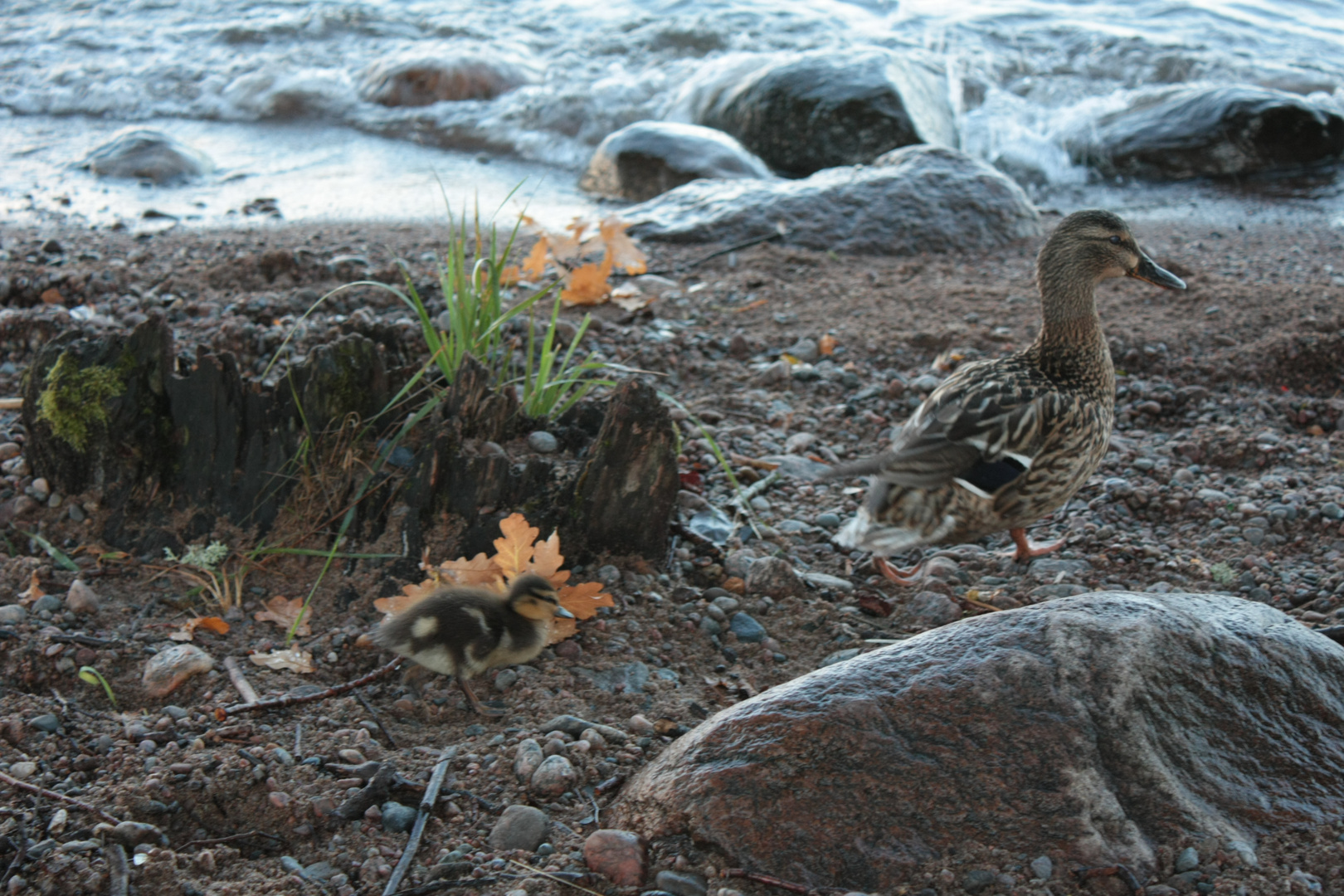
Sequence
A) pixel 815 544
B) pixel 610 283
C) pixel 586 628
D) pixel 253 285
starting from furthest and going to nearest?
pixel 610 283 → pixel 253 285 → pixel 815 544 → pixel 586 628

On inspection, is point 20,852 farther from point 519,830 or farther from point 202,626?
point 519,830

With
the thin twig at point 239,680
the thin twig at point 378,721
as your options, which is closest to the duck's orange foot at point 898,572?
the thin twig at point 378,721

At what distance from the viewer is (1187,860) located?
7.76ft

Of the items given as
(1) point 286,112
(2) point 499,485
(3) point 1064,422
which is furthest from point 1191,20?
(2) point 499,485

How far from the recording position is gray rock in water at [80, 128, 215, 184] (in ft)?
32.6

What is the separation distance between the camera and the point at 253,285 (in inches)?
238

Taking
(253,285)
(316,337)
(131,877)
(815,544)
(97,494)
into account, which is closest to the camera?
(131,877)

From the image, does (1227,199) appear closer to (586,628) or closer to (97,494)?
(586,628)

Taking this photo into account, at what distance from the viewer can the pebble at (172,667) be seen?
3.12 meters

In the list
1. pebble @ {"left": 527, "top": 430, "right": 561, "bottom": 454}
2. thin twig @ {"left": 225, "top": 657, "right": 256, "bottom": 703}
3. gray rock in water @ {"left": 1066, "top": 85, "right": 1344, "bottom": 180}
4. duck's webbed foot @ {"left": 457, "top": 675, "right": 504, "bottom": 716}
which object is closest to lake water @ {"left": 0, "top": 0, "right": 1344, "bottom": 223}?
gray rock in water @ {"left": 1066, "top": 85, "right": 1344, "bottom": 180}

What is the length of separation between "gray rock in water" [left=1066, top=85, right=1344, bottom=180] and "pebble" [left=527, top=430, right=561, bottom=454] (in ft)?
32.5

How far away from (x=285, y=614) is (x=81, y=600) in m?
0.65

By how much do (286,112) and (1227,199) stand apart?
10.7 metres

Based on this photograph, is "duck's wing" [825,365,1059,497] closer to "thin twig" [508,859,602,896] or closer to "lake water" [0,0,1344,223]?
"thin twig" [508,859,602,896]
